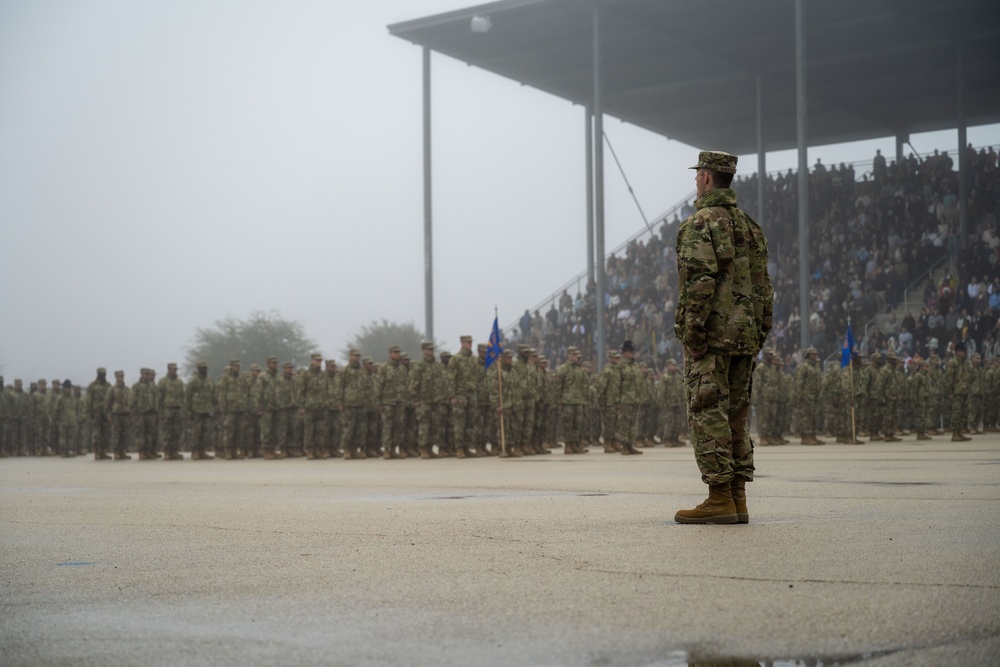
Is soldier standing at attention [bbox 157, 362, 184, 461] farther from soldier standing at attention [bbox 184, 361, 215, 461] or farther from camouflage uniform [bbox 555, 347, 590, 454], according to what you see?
camouflage uniform [bbox 555, 347, 590, 454]

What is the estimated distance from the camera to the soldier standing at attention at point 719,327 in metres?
7.23

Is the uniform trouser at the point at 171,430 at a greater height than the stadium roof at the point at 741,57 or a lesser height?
lesser

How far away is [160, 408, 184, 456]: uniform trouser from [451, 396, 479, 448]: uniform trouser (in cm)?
790

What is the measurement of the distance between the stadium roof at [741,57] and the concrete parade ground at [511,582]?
1047 inches

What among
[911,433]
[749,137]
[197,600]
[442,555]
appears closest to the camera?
[197,600]

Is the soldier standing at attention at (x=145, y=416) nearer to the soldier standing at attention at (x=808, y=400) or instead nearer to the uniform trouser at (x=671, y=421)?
the uniform trouser at (x=671, y=421)

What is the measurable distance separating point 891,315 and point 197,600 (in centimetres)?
3267

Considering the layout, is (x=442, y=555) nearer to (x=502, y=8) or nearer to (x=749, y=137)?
(x=502, y=8)

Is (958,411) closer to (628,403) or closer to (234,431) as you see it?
(628,403)

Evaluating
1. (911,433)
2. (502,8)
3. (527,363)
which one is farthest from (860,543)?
(502,8)

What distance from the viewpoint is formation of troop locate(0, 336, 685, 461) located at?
2297 centimetres

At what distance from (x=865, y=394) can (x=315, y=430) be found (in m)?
11.2

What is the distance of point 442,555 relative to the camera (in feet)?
20.0

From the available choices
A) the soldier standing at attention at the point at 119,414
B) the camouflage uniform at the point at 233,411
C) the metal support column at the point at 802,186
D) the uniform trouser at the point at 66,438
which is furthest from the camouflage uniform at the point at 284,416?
the metal support column at the point at 802,186
